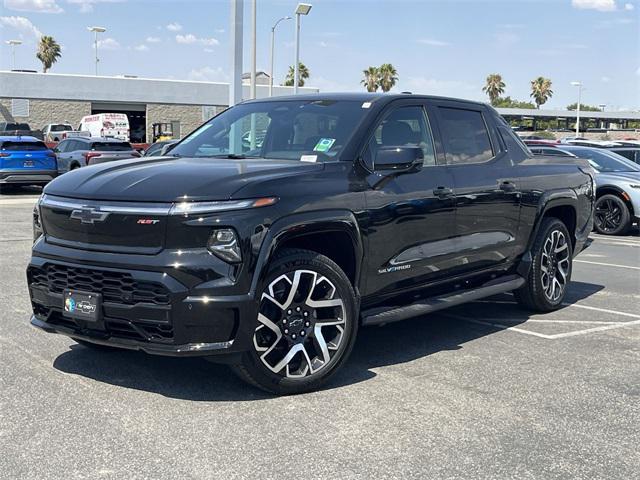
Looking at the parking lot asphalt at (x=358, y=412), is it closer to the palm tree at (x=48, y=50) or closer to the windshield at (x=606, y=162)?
the windshield at (x=606, y=162)

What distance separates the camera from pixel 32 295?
15.3ft

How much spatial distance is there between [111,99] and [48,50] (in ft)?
103

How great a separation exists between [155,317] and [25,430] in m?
0.87

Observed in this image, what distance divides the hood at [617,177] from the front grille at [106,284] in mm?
11735

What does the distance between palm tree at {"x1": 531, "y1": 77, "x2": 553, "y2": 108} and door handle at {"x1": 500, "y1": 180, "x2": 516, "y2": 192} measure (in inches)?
3410

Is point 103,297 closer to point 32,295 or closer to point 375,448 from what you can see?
point 32,295

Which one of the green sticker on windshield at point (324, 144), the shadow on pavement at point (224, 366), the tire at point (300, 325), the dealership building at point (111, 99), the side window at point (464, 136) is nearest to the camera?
the tire at point (300, 325)

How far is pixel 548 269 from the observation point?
6984 mm

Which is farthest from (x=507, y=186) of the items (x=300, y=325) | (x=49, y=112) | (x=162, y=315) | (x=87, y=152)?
(x=49, y=112)

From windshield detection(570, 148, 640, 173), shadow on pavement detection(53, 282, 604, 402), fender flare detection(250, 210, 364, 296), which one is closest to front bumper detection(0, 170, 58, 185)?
windshield detection(570, 148, 640, 173)

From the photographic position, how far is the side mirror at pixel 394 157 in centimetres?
492

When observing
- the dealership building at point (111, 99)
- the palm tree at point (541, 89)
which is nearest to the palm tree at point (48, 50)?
the dealership building at point (111, 99)

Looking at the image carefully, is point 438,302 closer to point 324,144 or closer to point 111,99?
point 324,144

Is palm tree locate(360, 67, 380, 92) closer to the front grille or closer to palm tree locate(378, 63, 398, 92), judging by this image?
palm tree locate(378, 63, 398, 92)
